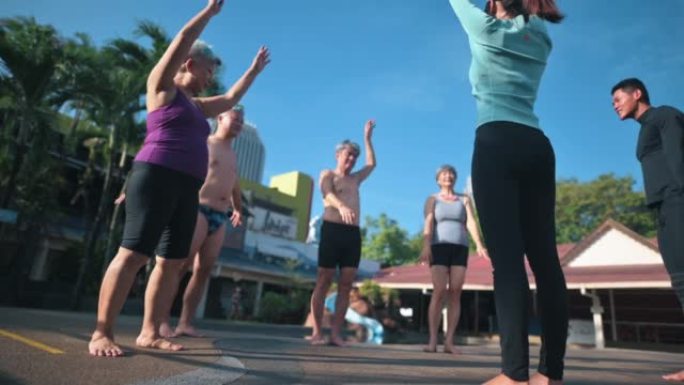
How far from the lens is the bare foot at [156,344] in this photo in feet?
9.07

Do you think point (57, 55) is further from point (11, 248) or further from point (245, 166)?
point (245, 166)

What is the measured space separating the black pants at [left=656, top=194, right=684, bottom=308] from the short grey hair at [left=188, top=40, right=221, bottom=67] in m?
3.18

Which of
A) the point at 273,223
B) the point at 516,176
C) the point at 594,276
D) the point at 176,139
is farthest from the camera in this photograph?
the point at 273,223

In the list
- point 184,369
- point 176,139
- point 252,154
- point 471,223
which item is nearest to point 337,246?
point 471,223

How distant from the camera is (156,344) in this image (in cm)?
282

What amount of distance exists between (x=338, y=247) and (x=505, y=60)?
289cm

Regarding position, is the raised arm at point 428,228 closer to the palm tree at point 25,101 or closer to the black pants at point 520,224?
the black pants at point 520,224

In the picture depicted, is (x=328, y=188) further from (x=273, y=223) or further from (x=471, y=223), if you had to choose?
(x=273, y=223)

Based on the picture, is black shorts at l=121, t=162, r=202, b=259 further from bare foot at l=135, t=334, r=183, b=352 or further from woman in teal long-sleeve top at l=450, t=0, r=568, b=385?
woman in teal long-sleeve top at l=450, t=0, r=568, b=385

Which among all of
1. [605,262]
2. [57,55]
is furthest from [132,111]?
[605,262]

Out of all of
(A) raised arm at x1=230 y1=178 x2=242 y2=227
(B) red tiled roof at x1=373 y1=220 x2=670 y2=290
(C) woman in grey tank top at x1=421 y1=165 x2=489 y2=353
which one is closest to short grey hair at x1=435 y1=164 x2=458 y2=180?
(C) woman in grey tank top at x1=421 y1=165 x2=489 y2=353

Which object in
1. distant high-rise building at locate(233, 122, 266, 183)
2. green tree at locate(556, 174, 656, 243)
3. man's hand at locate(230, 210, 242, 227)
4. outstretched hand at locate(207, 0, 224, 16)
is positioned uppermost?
distant high-rise building at locate(233, 122, 266, 183)

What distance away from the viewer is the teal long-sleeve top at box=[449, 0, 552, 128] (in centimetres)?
204

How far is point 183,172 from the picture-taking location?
2730mm
